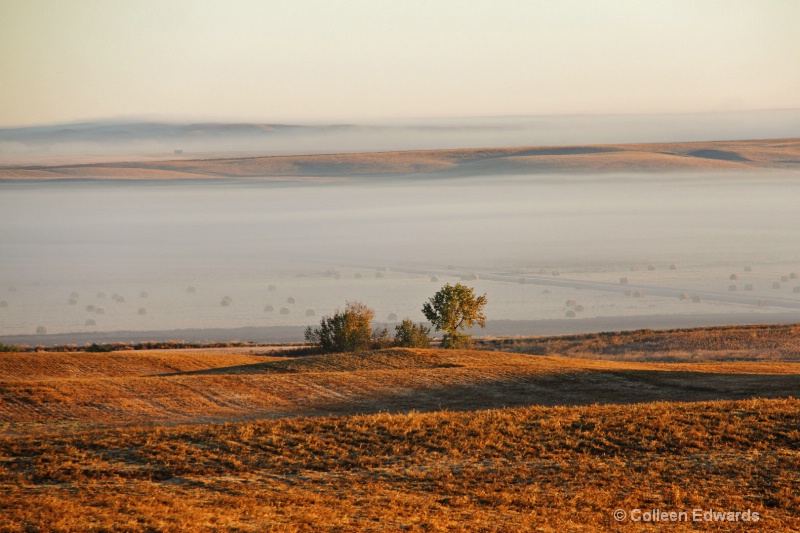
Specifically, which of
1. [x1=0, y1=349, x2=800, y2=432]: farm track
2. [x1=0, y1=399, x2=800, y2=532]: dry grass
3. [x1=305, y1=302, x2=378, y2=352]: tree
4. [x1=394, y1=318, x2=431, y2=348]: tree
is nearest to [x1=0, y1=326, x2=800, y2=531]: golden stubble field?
[x1=0, y1=399, x2=800, y2=532]: dry grass

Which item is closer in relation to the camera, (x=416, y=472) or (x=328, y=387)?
(x=416, y=472)

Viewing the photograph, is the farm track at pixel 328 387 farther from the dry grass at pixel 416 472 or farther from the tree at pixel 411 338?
the tree at pixel 411 338

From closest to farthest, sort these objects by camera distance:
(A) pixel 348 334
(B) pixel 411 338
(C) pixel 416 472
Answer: (C) pixel 416 472 < (A) pixel 348 334 < (B) pixel 411 338

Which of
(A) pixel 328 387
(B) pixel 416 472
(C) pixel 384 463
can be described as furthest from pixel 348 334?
(B) pixel 416 472

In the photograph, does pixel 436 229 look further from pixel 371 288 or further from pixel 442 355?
pixel 442 355

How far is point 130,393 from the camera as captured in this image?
2694cm

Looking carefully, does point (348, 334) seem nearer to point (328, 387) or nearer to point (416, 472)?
point (328, 387)

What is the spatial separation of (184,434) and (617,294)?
8157 centimetres

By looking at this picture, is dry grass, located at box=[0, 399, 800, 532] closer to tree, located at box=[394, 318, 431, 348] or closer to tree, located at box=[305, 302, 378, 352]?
tree, located at box=[305, 302, 378, 352]

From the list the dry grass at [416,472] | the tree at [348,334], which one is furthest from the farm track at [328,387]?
the tree at [348,334]

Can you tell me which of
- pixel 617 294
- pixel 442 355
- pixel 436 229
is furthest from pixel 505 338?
pixel 436 229

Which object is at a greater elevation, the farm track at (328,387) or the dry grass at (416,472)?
the dry grass at (416,472)

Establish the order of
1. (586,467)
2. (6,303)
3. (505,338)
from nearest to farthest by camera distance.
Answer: (586,467)
(505,338)
(6,303)

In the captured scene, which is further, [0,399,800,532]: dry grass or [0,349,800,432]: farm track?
[0,349,800,432]: farm track
